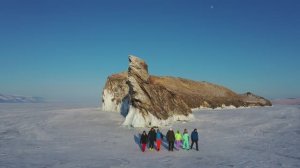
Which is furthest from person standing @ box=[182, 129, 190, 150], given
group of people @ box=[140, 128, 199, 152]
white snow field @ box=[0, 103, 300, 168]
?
white snow field @ box=[0, 103, 300, 168]

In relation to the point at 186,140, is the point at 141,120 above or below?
above

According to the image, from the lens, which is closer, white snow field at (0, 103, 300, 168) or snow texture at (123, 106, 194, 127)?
white snow field at (0, 103, 300, 168)

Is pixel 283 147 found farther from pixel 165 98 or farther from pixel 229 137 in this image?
pixel 165 98

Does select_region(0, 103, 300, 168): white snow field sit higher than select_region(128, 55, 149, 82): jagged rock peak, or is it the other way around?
select_region(128, 55, 149, 82): jagged rock peak

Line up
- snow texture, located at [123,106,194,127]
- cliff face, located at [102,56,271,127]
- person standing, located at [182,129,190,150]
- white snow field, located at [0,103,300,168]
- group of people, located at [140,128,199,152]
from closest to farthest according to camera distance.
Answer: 1. white snow field, located at [0,103,300,168]
2. group of people, located at [140,128,199,152]
3. person standing, located at [182,129,190,150]
4. snow texture, located at [123,106,194,127]
5. cliff face, located at [102,56,271,127]

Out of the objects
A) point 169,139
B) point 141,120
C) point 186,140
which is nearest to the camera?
point 169,139

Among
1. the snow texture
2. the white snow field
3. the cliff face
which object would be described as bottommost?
the white snow field

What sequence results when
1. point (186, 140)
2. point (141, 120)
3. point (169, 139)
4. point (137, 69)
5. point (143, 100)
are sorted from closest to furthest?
1. point (169, 139)
2. point (186, 140)
3. point (141, 120)
4. point (143, 100)
5. point (137, 69)

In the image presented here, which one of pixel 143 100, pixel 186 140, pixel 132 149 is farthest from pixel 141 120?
pixel 186 140

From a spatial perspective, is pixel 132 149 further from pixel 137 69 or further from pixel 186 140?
pixel 137 69

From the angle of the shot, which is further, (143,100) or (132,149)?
(143,100)

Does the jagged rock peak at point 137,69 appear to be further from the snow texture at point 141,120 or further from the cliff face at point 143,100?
the snow texture at point 141,120

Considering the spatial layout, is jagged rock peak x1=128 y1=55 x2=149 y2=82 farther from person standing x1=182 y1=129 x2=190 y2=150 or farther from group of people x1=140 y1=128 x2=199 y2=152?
person standing x1=182 y1=129 x2=190 y2=150

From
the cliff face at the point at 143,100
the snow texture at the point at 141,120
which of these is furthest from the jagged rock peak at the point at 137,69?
the snow texture at the point at 141,120
